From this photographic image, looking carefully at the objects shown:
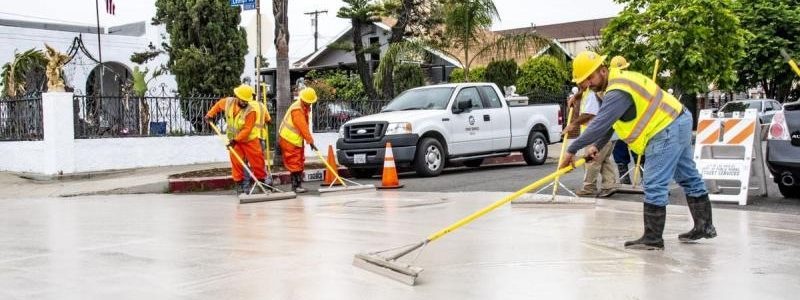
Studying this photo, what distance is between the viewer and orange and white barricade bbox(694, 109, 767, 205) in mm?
9609

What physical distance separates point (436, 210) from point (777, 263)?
4.23 m

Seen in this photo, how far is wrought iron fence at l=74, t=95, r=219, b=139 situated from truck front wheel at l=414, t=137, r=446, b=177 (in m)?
5.25

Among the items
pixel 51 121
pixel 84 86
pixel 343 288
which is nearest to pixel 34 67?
pixel 84 86

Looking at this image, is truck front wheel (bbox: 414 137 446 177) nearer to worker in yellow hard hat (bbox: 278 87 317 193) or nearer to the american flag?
worker in yellow hard hat (bbox: 278 87 317 193)

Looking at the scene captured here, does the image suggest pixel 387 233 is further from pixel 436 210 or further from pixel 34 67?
pixel 34 67

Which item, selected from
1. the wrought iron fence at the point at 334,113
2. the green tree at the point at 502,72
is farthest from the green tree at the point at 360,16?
the wrought iron fence at the point at 334,113

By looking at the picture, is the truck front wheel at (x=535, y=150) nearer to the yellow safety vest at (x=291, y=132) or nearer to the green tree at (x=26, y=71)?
the yellow safety vest at (x=291, y=132)

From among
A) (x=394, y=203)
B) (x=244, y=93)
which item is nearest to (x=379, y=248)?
(x=394, y=203)

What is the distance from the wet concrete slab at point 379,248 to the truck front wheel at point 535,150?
6.46 meters

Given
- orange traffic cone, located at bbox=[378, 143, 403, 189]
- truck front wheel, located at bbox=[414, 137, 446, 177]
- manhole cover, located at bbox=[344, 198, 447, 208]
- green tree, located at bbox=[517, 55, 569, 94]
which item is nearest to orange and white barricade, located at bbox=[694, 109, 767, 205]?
manhole cover, located at bbox=[344, 198, 447, 208]

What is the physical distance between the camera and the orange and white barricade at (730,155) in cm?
961

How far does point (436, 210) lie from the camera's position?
375 inches

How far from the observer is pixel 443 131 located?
14297 millimetres

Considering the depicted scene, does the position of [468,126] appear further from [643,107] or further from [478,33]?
[643,107]
